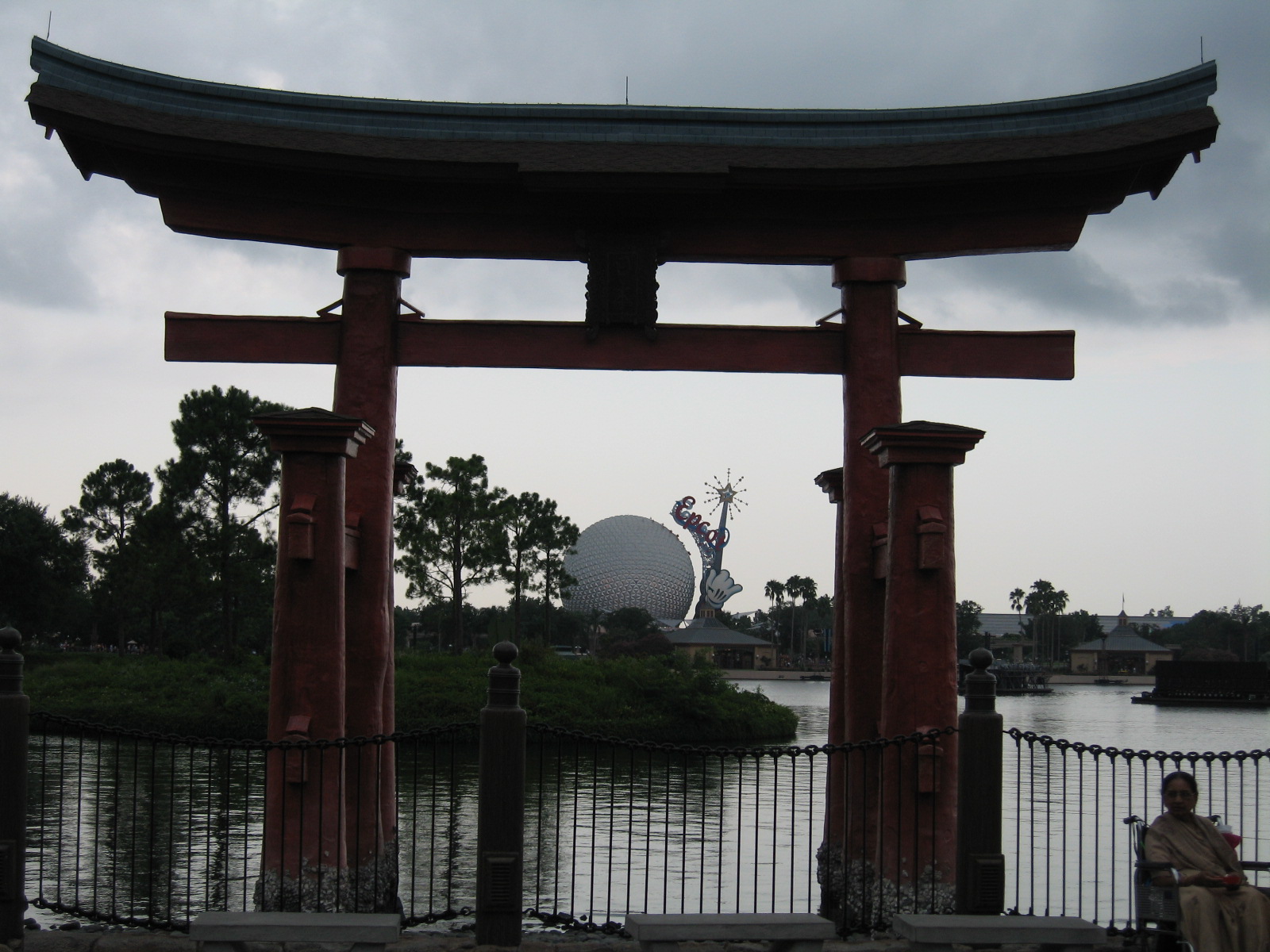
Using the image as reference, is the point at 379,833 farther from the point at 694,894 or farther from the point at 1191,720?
the point at 1191,720

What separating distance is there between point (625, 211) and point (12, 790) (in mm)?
6438

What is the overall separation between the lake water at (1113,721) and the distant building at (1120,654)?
35.3 metres

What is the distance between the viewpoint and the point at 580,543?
317 feet

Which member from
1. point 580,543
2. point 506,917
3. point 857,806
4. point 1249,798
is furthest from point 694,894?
point 580,543

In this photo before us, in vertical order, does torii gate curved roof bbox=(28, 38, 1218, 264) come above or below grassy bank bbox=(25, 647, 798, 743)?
above

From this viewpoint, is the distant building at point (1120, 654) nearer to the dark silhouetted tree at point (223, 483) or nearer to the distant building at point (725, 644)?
the distant building at point (725, 644)

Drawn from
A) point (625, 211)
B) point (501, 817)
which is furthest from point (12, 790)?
point (625, 211)

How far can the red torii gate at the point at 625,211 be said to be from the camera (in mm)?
10828

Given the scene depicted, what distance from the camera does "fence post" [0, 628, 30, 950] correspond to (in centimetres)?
763

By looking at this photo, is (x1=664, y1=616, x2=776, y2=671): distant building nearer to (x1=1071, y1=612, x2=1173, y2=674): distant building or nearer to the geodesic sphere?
the geodesic sphere

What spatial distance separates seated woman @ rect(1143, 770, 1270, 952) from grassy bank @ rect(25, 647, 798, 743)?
1165 inches

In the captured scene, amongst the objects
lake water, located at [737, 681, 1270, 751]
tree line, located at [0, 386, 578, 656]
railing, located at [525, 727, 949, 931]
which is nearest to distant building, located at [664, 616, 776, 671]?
lake water, located at [737, 681, 1270, 751]

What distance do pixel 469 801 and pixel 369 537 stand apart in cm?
1393

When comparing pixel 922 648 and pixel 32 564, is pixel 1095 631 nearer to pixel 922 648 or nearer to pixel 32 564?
pixel 32 564
